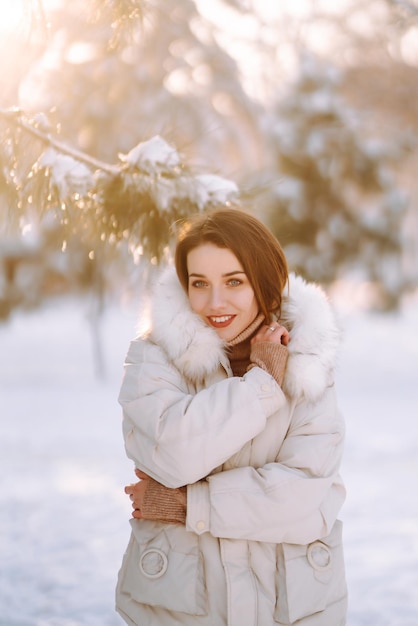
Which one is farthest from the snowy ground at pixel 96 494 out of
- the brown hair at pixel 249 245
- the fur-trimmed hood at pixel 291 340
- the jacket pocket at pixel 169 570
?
the brown hair at pixel 249 245

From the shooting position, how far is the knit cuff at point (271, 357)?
6.82 feet

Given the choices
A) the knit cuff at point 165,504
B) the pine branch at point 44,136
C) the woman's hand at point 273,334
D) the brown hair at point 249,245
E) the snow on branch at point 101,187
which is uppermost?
the pine branch at point 44,136

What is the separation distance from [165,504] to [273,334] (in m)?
0.57

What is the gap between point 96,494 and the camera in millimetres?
5441

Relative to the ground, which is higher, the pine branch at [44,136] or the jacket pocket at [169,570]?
the pine branch at [44,136]

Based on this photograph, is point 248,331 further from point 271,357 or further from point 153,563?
point 153,563

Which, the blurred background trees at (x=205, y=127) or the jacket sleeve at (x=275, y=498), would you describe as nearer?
the jacket sleeve at (x=275, y=498)

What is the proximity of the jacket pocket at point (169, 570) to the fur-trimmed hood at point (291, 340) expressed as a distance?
0.45 m

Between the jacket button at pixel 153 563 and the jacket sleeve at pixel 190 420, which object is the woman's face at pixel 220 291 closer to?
the jacket sleeve at pixel 190 420

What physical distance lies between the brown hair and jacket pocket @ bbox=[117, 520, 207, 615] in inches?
27.7

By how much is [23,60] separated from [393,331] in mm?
13308

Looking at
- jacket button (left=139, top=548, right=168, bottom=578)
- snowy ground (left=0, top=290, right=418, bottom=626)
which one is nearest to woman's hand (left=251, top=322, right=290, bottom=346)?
jacket button (left=139, top=548, right=168, bottom=578)

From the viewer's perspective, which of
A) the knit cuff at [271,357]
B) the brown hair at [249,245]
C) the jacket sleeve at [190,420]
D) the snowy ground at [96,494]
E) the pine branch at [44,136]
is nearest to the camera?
the jacket sleeve at [190,420]

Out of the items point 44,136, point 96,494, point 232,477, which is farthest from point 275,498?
point 96,494
